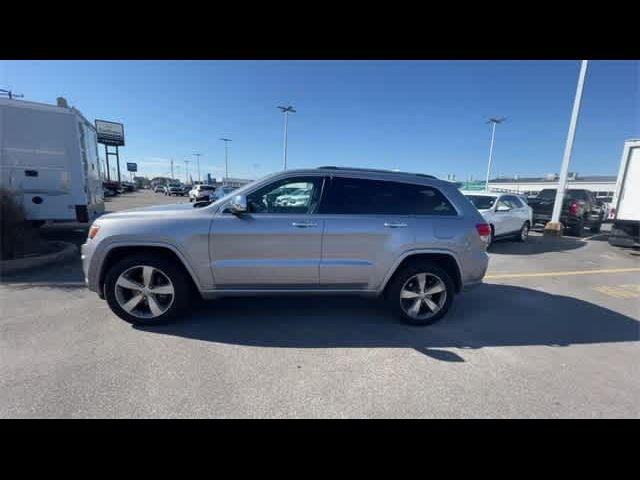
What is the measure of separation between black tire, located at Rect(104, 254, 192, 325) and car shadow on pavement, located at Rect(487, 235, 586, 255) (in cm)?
796

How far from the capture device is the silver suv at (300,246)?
3.04m

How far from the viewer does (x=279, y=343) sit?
9.56 ft

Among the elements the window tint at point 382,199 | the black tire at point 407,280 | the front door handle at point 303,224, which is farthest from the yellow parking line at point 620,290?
the front door handle at point 303,224

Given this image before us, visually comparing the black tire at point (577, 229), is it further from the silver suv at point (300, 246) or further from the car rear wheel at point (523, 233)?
the silver suv at point (300, 246)

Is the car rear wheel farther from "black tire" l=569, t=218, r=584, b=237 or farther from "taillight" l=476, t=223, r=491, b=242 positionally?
"taillight" l=476, t=223, r=491, b=242

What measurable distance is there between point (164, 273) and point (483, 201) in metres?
8.66

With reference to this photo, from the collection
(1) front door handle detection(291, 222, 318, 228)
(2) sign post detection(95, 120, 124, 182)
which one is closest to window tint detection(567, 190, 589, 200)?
(1) front door handle detection(291, 222, 318, 228)

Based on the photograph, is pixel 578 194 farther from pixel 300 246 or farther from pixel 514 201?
pixel 300 246

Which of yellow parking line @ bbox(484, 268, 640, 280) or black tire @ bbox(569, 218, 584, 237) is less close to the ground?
black tire @ bbox(569, 218, 584, 237)

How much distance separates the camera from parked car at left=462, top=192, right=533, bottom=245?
26.0 ft
